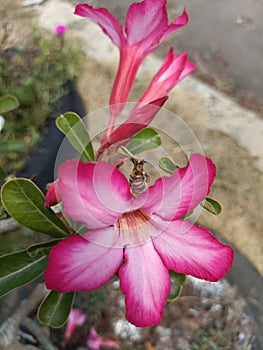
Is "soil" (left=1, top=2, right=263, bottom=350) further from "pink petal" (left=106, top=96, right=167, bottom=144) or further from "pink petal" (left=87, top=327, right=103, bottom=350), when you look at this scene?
"pink petal" (left=106, top=96, right=167, bottom=144)

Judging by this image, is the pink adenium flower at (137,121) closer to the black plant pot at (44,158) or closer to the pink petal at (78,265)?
the pink petal at (78,265)

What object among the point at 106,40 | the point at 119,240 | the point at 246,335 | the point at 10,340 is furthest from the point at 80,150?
the point at 106,40

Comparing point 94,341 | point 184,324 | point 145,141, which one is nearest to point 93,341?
point 94,341

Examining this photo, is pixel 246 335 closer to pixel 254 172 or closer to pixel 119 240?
pixel 254 172

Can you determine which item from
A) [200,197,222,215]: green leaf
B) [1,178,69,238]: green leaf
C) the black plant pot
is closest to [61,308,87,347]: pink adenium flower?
the black plant pot

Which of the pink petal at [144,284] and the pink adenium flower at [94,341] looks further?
the pink adenium flower at [94,341]

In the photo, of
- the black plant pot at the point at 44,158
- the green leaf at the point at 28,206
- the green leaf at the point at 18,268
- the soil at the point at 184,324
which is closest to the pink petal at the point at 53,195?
the green leaf at the point at 28,206

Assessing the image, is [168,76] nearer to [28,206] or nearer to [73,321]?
[28,206]
